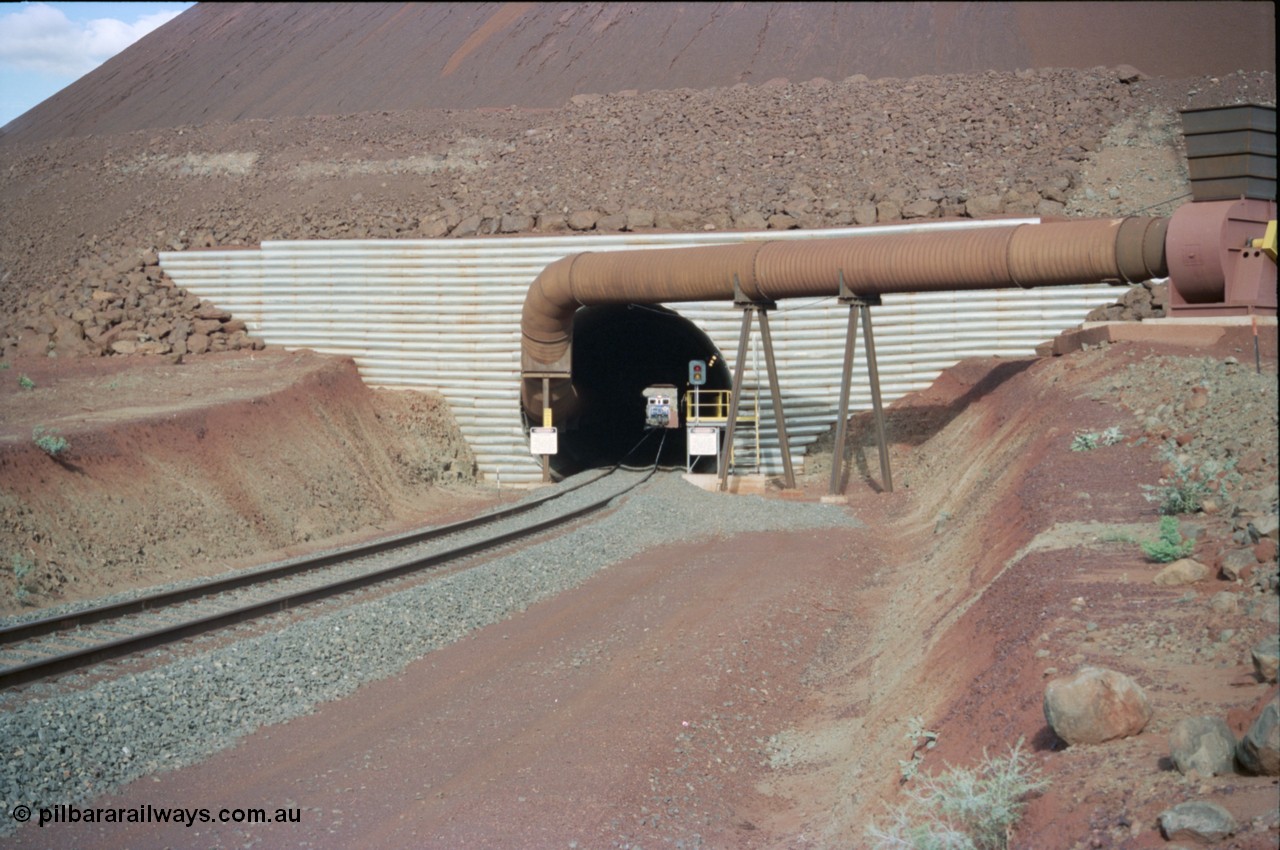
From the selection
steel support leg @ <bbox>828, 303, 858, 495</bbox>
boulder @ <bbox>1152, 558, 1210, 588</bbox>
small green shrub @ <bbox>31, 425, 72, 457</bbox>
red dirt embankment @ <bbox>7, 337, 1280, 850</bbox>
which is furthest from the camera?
steel support leg @ <bbox>828, 303, 858, 495</bbox>

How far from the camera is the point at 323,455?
1107 inches

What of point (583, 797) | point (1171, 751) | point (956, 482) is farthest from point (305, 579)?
point (1171, 751)

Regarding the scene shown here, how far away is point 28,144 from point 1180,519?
64.1 metres

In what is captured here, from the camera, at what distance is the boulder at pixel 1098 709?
690cm

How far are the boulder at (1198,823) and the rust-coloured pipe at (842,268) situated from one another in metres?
16.2

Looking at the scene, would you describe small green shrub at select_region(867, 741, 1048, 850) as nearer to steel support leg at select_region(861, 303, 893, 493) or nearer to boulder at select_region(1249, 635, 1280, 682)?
boulder at select_region(1249, 635, 1280, 682)

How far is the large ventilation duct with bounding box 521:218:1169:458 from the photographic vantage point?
21.1 meters

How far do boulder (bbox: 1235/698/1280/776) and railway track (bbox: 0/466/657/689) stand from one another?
10176 millimetres

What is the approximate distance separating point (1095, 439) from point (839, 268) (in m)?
9.53

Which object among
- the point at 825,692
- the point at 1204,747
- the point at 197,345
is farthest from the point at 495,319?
the point at 1204,747

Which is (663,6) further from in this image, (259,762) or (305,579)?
(259,762)

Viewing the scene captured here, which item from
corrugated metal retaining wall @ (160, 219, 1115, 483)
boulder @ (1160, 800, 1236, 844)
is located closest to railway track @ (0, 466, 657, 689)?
corrugated metal retaining wall @ (160, 219, 1115, 483)

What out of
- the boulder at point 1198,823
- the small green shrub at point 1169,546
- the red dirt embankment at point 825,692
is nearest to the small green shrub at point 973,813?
the red dirt embankment at point 825,692

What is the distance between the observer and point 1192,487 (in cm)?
1092
